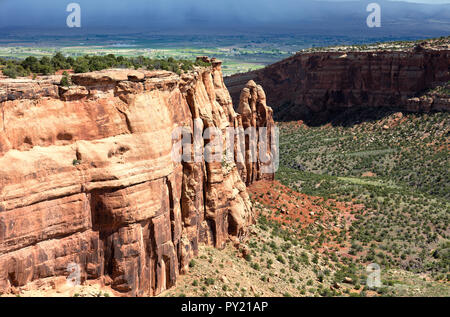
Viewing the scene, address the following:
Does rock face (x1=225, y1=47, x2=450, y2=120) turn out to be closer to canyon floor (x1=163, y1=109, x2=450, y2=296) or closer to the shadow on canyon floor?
the shadow on canyon floor

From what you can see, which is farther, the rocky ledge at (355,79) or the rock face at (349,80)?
the rock face at (349,80)

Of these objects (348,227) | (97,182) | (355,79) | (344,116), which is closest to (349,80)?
(355,79)

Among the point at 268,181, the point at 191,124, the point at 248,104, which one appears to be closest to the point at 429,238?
the point at 268,181

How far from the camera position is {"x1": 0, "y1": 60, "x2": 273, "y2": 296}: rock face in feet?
82.6

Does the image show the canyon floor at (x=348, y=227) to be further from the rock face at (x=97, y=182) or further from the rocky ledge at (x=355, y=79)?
the rocky ledge at (x=355, y=79)

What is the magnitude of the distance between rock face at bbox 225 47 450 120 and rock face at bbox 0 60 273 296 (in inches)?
2943

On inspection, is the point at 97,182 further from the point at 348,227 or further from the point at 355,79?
the point at 355,79

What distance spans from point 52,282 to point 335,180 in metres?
53.0

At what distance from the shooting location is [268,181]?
6050 cm

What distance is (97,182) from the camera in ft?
91.0

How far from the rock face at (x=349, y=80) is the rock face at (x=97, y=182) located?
245 ft

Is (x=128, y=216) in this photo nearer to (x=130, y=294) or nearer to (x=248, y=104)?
(x=130, y=294)

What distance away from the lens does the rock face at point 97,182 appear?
992 inches

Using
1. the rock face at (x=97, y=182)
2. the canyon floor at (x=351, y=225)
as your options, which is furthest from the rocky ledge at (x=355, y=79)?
the rock face at (x=97, y=182)
